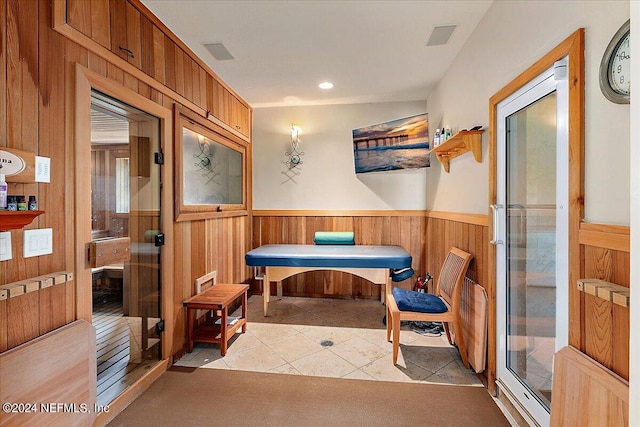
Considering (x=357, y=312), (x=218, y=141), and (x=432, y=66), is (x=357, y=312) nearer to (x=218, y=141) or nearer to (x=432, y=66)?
(x=218, y=141)

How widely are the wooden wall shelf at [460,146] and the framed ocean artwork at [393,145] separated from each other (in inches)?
30.4

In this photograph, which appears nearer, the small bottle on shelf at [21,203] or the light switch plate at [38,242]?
the small bottle on shelf at [21,203]

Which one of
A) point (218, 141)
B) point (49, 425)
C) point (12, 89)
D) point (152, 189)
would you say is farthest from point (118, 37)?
point (49, 425)

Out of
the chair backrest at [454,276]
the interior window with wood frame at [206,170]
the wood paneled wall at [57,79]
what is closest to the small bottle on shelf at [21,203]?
the wood paneled wall at [57,79]

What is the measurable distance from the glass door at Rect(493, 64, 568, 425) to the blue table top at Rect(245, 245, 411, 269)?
4.08 ft

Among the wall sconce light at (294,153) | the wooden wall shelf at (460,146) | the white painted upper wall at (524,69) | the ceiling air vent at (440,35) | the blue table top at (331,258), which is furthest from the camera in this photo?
the wall sconce light at (294,153)

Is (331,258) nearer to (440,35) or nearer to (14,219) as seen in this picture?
(440,35)

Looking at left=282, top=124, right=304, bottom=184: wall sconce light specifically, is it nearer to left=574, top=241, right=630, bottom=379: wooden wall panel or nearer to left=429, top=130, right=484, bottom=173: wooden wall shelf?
left=429, top=130, right=484, bottom=173: wooden wall shelf

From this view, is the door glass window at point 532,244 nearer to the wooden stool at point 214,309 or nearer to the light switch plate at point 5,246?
the wooden stool at point 214,309

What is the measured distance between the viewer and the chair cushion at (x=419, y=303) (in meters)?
2.65

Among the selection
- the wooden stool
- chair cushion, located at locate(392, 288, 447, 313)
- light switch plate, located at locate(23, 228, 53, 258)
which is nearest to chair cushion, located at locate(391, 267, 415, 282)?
chair cushion, located at locate(392, 288, 447, 313)

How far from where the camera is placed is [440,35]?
2678 millimetres

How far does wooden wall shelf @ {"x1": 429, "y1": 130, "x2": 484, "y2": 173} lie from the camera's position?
2.47m

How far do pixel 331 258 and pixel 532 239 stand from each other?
1.99 metres
